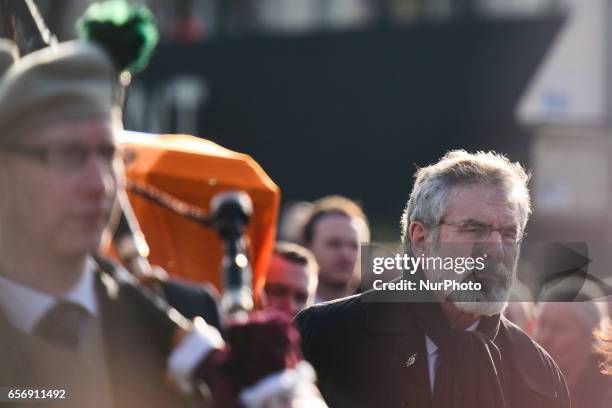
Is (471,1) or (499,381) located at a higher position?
(471,1)

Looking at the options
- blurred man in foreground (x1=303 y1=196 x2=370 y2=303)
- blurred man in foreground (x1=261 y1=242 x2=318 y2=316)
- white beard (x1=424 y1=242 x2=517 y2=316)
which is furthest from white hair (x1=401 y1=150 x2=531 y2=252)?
blurred man in foreground (x1=303 y1=196 x2=370 y2=303)

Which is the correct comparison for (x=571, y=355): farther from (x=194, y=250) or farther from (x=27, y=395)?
(x=27, y=395)

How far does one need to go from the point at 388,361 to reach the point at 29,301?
1553 millimetres

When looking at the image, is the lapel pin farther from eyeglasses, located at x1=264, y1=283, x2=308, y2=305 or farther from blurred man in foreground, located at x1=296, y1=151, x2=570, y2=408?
eyeglasses, located at x1=264, y1=283, x2=308, y2=305

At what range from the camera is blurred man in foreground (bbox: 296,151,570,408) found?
340 centimetres

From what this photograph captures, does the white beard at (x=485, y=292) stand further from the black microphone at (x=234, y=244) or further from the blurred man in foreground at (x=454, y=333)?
the black microphone at (x=234, y=244)

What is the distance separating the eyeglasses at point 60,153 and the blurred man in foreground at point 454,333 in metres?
1.49

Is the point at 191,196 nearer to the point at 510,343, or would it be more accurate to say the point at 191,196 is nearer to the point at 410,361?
the point at 410,361

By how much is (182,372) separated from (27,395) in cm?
27

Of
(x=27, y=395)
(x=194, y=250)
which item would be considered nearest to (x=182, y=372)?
(x=27, y=395)

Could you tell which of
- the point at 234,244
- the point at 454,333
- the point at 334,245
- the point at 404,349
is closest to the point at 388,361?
the point at 404,349

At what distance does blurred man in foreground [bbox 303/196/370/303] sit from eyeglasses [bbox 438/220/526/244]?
8.22ft

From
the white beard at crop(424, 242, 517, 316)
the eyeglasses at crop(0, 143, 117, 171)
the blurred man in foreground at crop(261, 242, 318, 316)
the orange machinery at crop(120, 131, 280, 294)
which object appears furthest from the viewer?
the blurred man in foreground at crop(261, 242, 318, 316)

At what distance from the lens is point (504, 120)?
14.0 meters
